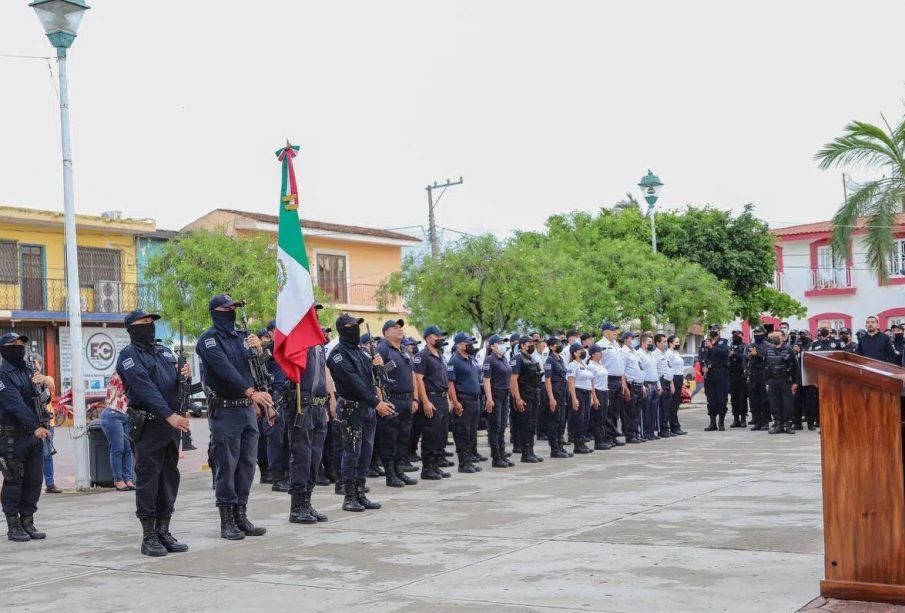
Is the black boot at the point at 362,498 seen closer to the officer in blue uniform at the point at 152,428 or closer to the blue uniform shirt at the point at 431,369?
the officer in blue uniform at the point at 152,428

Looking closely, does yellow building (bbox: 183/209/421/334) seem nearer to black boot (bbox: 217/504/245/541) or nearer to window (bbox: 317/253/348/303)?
window (bbox: 317/253/348/303)

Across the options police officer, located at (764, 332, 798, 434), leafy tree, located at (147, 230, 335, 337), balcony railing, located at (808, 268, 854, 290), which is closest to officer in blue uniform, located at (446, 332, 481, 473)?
police officer, located at (764, 332, 798, 434)

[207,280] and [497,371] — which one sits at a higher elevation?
[207,280]

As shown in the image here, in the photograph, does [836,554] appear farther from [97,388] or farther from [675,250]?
[675,250]

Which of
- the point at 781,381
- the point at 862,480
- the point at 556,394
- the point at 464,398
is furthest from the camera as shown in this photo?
the point at 781,381

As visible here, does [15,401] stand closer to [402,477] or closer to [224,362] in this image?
[224,362]

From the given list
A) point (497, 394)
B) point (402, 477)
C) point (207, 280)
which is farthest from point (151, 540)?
point (207, 280)

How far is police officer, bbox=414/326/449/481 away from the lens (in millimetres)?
14164

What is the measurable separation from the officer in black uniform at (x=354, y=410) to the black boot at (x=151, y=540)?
2.37m

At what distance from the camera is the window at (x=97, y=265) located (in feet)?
124

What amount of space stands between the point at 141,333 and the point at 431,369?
5.79 m

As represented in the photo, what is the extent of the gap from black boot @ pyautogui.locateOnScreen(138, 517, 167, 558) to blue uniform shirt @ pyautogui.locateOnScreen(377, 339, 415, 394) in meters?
4.79

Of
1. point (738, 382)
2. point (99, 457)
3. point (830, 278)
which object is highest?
point (830, 278)

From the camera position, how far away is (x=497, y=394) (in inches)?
617
